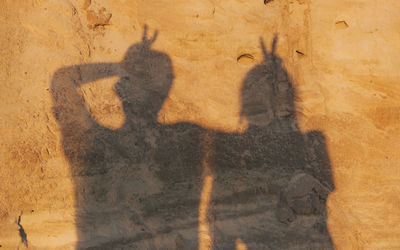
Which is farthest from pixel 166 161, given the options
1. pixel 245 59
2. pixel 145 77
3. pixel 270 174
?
pixel 245 59

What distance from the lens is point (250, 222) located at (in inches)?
149

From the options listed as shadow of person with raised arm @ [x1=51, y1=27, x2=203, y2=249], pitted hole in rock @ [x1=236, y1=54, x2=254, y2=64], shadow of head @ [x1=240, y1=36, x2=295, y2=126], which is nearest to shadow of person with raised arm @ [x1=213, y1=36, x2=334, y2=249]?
shadow of head @ [x1=240, y1=36, x2=295, y2=126]

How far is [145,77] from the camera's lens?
4156 millimetres

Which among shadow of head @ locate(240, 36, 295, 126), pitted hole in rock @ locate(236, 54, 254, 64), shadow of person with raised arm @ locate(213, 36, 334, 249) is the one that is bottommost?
shadow of person with raised arm @ locate(213, 36, 334, 249)

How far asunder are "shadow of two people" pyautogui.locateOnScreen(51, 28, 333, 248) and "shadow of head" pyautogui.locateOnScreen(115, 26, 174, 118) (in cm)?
1

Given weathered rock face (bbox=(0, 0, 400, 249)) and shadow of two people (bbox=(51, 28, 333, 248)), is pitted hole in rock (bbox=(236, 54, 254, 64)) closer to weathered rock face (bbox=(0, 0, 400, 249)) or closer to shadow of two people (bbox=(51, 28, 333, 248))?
weathered rock face (bbox=(0, 0, 400, 249))

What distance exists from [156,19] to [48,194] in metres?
2.45

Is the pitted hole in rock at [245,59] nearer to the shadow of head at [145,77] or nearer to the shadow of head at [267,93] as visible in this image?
the shadow of head at [267,93]

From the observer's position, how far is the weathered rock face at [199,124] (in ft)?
11.9

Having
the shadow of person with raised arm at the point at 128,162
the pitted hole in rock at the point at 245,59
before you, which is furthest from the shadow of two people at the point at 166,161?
the pitted hole in rock at the point at 245,59

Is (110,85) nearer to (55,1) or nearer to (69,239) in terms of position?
(55,1)

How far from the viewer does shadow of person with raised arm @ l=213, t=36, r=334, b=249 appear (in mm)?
3725

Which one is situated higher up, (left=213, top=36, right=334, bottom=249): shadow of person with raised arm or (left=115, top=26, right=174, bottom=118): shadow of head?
(left=115, top=26, right=174, bottom=118): shadow of head

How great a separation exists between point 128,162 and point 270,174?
5.50 ft
